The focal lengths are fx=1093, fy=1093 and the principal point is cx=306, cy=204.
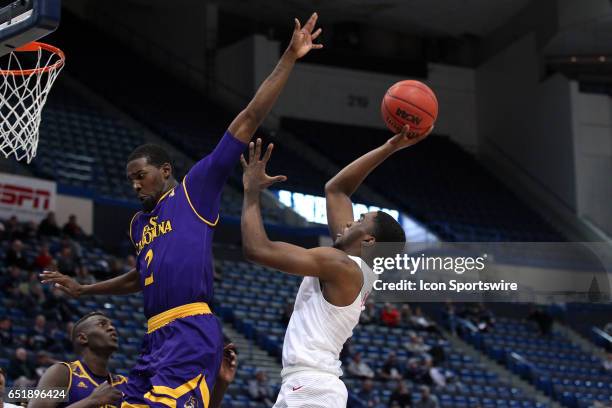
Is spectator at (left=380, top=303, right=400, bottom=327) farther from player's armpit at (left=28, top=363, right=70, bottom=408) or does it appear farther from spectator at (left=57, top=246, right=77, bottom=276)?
player's armpit at (left=28, top=363, right=70, bottom=408)

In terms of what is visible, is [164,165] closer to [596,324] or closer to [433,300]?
[433,300]

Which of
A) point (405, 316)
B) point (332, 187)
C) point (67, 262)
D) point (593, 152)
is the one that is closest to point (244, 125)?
point (332, 187)

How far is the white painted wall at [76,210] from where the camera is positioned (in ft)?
58.3

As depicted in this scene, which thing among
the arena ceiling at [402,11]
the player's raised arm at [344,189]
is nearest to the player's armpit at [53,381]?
the player's raised arm at [344,189]

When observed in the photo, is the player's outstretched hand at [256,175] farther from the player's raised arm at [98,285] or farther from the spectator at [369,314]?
the spectator at [369,314]

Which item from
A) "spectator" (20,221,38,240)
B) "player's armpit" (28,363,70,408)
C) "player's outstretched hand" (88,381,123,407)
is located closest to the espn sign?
"spectator" (20,221,38,240)

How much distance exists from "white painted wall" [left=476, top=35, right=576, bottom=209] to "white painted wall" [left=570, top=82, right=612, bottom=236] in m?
0.17

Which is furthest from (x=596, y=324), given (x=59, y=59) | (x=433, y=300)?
(x=59, y=59)

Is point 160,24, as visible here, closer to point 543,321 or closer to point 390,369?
point 543,321

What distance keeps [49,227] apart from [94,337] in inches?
415

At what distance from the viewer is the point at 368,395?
50.0 ft

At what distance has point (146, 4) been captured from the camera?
25406mm

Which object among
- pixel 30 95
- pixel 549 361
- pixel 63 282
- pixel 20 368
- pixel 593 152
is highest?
pixel 593 152

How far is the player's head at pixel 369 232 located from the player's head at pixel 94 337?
156 cm
